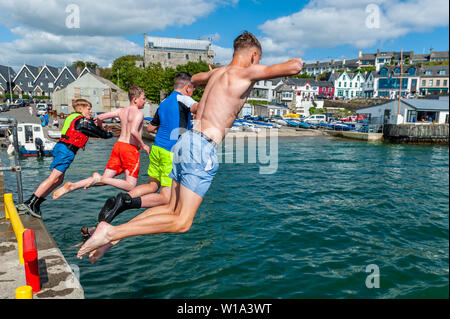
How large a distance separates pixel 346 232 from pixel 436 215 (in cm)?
517

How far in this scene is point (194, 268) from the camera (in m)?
9.15

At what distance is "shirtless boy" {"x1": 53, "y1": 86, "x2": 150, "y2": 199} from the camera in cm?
762

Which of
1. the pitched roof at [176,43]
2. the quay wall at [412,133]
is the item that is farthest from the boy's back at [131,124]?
the pitched roof at [176,43]

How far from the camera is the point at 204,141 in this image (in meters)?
4.66

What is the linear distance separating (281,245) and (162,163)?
20.6 feet

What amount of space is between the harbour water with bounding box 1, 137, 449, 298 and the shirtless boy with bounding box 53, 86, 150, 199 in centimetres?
241

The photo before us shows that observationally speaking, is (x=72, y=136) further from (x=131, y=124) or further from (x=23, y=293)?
(x=23, y=293)

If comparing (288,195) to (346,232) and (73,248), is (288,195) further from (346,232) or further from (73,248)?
(73,248)

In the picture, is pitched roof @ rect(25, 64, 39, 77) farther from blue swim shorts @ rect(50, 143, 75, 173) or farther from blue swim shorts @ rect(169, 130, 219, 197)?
blue swim shorts @ rect(169, 130, 219, 197)

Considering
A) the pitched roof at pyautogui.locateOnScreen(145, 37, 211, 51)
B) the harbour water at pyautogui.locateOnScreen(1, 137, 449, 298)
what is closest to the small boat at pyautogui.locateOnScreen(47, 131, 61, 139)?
the harbour water at pyautogui.locateOnScreen(1, 137, 449, 298)

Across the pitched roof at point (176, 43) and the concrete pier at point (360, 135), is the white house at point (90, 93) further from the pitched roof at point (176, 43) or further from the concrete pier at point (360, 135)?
the pitched roof at point (176, 43)

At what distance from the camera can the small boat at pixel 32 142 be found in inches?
1216
